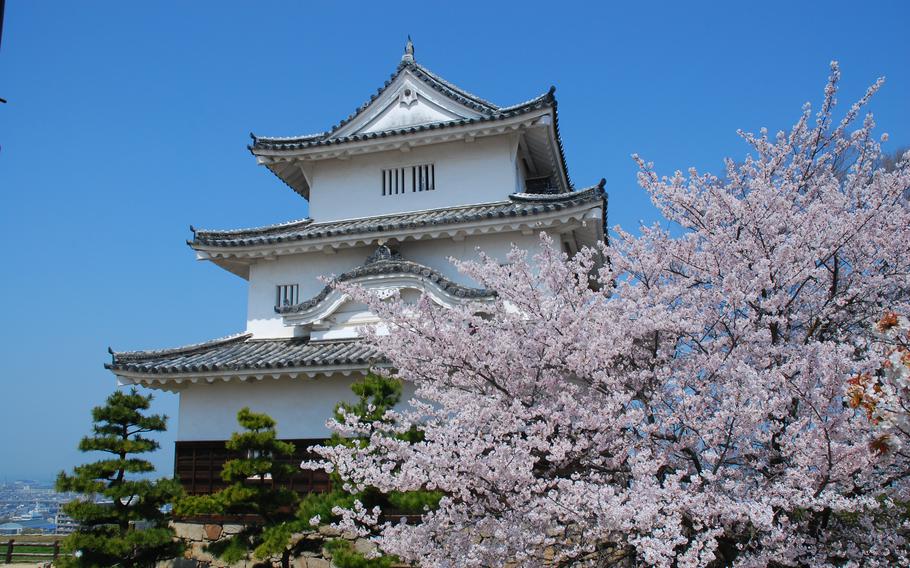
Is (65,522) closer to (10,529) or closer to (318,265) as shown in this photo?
(318,265)

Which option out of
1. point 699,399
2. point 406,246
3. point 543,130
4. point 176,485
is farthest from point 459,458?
point 543,130

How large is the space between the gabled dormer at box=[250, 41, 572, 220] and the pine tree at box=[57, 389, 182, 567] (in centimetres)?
601

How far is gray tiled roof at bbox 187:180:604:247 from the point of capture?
12211 mm

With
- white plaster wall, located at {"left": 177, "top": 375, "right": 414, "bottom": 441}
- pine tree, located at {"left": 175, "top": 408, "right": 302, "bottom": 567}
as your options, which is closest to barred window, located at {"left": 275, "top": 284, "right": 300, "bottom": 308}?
Answer: white plaster wall, located at {"left": 177, "top": 375, "right": 414, "bottom": 441}

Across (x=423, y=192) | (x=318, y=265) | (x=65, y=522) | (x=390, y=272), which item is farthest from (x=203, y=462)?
(x=423, y=192)

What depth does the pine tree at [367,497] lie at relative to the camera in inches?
322

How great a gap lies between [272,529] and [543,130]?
28.6 ft

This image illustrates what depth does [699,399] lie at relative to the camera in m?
5.54

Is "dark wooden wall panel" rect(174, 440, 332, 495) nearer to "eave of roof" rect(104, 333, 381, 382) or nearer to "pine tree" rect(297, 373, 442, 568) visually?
"eave of roof" rect(104, 333, 381, 382)

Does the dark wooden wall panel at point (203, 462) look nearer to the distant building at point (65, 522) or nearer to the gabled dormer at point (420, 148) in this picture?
the distant building at point (65, 522)

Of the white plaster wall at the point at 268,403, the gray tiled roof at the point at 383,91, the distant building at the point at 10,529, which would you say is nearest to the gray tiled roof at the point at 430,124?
the gray tiled roof at the point at 383,91

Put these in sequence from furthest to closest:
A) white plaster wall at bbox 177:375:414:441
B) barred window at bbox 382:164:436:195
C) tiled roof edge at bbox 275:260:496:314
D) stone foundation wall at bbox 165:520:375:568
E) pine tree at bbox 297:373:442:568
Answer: barred window at bbox 382:164:436:195, white plaster wall at bbox 177:375:414:441, tiled roof edge at bbox 275:260:496:314, stone foundation wall at bbox 165:520:375:568, pine tree at bbox 297:373:442:568

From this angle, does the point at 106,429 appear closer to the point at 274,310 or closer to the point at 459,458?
the point at 274,310

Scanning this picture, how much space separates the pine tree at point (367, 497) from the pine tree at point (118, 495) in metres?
2.65
